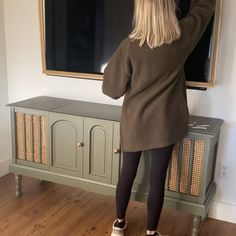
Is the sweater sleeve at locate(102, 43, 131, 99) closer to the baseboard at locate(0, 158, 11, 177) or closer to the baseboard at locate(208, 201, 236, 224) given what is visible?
the baseboard at locate(208, 201, 236, 224)

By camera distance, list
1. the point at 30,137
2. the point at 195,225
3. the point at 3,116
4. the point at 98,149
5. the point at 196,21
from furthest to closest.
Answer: the point at 3,116 < the point at 30,137 < the point at 98,149 < the point at 195,225 < the point at 196,21

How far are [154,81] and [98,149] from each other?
2.26 ft

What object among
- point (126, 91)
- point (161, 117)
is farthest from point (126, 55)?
point (161, 117)

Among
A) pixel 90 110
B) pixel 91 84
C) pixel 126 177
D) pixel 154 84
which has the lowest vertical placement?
pixel 126 177

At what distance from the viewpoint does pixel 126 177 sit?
196 cm

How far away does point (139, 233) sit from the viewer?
213cm

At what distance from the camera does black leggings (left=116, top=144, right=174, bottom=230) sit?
6.09ft

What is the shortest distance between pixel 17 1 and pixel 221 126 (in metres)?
1.71

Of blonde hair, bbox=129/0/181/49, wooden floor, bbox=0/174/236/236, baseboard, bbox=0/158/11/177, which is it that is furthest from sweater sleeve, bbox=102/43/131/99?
baseboard, bbox=0/158/11/177

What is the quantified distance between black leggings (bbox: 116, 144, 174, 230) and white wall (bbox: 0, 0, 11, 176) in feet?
4.20

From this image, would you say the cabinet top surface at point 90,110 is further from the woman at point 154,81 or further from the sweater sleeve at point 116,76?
the sweater sleeve at point 116,76

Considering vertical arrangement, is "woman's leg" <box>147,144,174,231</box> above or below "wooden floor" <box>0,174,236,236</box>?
above

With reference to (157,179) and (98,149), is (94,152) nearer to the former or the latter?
(98,149)

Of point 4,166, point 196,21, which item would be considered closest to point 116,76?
point 196,21
